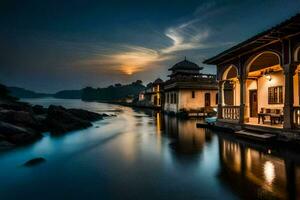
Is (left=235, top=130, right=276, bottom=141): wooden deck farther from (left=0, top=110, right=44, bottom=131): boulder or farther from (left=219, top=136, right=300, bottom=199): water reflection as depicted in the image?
(left=0, top=110, right=44, bottom=131): boulder

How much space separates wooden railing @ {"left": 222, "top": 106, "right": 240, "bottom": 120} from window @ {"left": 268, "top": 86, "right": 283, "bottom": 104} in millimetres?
2668

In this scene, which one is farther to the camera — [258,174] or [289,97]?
[289,97]

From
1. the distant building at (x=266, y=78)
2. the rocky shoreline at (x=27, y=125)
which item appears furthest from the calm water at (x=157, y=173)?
the distant building at (x=266, y=78)

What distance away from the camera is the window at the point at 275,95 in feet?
43.1

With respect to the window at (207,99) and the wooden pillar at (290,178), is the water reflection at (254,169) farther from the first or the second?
the window at (207,99)

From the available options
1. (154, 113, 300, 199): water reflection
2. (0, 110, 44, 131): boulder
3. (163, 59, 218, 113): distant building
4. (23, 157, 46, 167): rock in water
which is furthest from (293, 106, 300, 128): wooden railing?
(163, 59, 218, 113): distant building

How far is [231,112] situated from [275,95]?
3.13m

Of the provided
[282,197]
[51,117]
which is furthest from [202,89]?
[282,197]

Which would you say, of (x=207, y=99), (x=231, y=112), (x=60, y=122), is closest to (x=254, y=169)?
(x=231, y=112)

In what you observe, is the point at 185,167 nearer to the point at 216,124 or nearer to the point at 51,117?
the point at 216,124

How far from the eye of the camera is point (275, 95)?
44.6 feet

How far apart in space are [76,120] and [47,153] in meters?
10.2

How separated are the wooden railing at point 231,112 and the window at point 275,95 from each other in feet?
8.75

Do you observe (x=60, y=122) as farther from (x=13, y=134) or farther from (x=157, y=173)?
(x=157, y=173)
